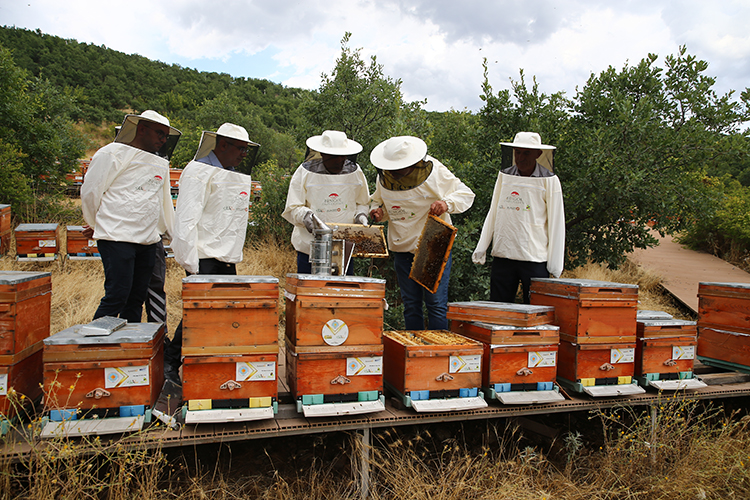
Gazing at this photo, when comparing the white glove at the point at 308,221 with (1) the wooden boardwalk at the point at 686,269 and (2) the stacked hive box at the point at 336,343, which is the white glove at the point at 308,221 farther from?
(1) the wooden boardwalk at the point at 686,269

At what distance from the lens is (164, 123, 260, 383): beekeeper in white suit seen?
3537mm

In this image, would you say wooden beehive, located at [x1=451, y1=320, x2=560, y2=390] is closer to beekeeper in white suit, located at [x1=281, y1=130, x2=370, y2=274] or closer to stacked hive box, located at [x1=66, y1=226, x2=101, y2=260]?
beekeeper in white suit, located at [x1=281, y1=130, x2=370, y2=274]

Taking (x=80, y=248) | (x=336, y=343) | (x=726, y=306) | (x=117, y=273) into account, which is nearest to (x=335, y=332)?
(x=336, y=343)

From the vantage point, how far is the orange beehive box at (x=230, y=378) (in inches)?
109

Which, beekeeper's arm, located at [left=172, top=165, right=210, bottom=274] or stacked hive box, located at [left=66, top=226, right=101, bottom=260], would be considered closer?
beekeeper's arm, located at [left=172, top=165, right=210, bottom=274]

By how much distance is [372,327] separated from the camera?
3107mm

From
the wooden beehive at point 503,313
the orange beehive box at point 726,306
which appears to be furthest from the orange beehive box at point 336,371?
the orange beehive box at point 726,306

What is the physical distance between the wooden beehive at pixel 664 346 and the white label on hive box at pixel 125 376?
3819 mm

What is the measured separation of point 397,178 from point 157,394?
2435 mm

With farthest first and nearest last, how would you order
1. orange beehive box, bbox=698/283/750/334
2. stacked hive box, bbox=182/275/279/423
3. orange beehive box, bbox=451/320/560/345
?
orange beehive box, bbox=698/283/750/334 < orange beehive box, bbox=451/320/560/345 < stacked hive box, bbox=182/275/279/423

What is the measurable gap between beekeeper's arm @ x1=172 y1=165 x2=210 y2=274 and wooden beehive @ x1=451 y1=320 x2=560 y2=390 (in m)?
2.27

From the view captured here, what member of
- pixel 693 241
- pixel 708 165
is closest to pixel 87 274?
pixel 708 165

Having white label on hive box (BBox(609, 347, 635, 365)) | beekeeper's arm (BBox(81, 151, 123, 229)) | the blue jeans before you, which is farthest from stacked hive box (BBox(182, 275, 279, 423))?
white label on hive box (BBox(609, 347, 635, 365))

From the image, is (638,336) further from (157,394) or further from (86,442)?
(86,442)
